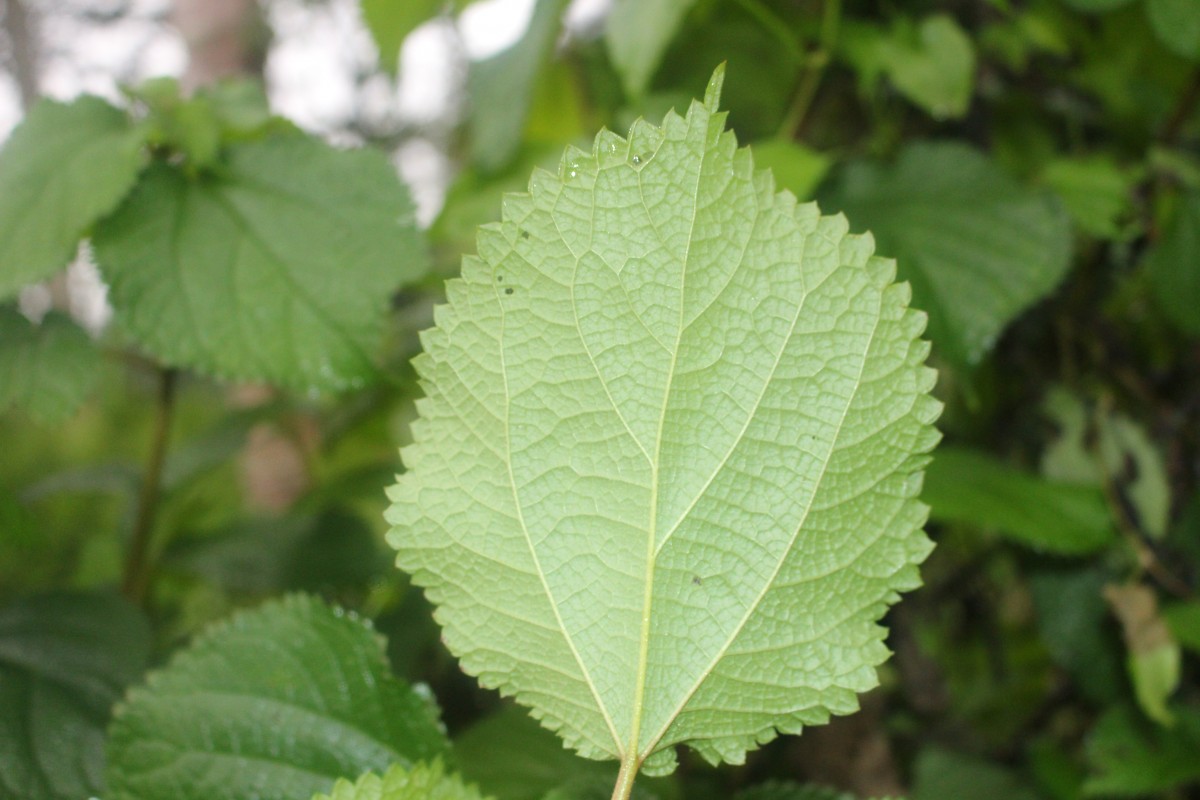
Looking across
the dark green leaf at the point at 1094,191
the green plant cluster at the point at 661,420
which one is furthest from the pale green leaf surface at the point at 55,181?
the dark green leaf at the point at 1094,191

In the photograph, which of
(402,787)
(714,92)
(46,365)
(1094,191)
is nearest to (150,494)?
(46,365)

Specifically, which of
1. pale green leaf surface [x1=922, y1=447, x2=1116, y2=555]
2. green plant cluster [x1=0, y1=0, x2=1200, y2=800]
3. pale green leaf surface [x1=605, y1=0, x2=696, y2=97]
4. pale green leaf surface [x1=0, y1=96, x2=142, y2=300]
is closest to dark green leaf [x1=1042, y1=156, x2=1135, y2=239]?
green plant cluster [x1=0, y1=0, x2=1200, y2=800]

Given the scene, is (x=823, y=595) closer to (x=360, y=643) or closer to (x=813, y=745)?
(x=360, y=643)

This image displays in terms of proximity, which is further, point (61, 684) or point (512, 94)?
point (512, 94)

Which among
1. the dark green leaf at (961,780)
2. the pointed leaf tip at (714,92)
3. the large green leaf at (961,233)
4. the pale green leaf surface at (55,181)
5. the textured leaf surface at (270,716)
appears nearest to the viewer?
the pointed leaf tip at (714,92)

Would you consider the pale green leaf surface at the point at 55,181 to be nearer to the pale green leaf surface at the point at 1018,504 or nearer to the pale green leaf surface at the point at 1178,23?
the pale green leaf surface at the point at 1018,504

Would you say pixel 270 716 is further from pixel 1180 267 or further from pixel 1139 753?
pixel 1180 267
